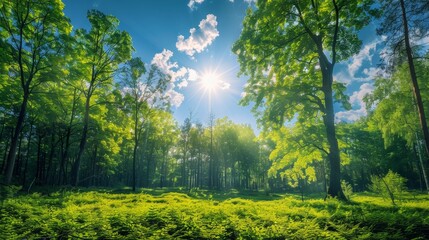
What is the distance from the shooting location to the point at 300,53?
13.2 meters

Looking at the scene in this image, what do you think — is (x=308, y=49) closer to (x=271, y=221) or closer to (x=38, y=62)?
(x=271, y=221)

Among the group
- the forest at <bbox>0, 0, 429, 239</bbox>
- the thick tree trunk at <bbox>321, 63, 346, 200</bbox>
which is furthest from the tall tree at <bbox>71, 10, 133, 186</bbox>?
the thick tree trunk at <bbox>321, 63, 346, 200</bbox>

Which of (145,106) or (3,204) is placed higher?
(145,106)

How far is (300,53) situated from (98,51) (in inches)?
613

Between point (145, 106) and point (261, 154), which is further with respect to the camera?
point (261, 154)

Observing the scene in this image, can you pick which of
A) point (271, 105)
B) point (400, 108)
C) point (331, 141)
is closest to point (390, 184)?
point (331, 141)

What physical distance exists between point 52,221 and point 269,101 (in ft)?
38.7

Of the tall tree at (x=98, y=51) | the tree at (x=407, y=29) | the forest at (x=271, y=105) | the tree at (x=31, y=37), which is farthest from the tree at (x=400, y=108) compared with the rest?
the tree at (x=31, y=37)

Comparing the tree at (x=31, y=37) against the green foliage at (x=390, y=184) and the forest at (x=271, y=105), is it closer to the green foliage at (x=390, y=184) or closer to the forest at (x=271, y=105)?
the forest at (x=271, y=105)

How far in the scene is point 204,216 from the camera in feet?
19.6

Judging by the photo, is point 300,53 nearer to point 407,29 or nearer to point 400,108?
point 407,29

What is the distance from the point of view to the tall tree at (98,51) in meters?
16.2

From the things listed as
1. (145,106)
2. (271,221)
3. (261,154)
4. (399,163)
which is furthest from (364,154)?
(271,221)

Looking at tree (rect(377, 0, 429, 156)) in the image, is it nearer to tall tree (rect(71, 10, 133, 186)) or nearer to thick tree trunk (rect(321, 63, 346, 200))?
thick tree trunk (rect(321, 63, 346, 200))
